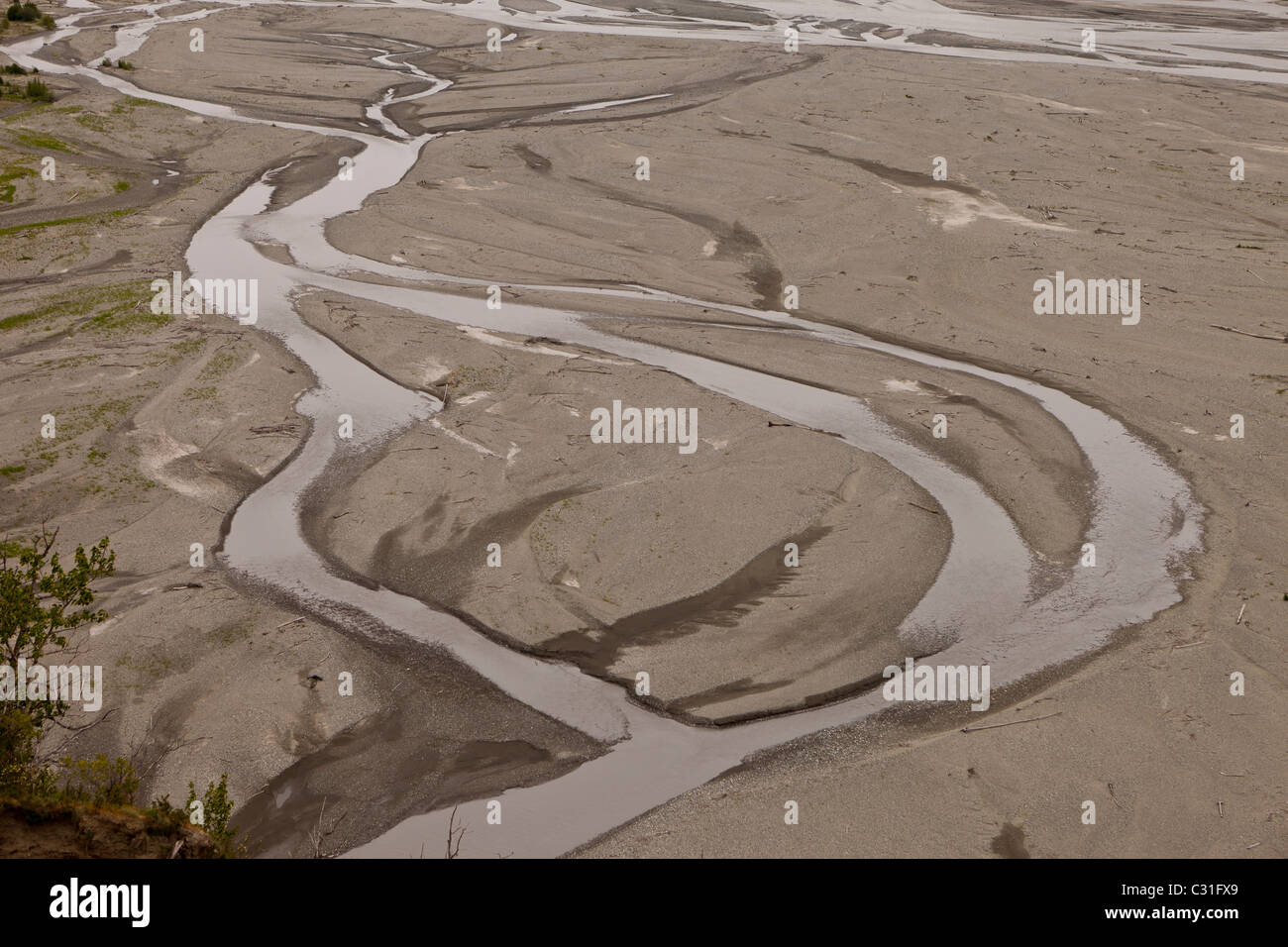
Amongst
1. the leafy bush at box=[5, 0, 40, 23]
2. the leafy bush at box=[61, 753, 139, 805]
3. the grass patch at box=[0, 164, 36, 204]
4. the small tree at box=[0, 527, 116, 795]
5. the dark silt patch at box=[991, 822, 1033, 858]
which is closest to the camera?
the leafy bush at box=[61, 753, 139, 805]

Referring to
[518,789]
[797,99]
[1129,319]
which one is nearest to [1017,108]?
[797,99]

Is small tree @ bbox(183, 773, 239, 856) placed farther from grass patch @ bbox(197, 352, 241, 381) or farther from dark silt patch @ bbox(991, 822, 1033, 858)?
grass patch @ bbox(197, 352, 241, 381)

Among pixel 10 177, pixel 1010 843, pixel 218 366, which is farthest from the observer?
pixel 10 177

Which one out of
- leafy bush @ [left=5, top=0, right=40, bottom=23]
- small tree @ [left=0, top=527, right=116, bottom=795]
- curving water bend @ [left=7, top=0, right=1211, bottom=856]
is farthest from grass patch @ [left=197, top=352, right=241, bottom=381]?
leafy bush @ [left=5, top=0, right=40, bottom=23]

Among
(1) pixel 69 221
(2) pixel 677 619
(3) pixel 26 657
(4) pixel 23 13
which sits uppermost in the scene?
(4) pixel 23 13

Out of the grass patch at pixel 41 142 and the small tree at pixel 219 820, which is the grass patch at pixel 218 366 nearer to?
the small tree at pixel 219 820

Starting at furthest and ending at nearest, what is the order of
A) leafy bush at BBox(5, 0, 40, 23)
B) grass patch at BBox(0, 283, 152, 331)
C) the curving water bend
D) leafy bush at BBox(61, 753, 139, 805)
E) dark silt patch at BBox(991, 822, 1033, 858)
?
leafy bush at BBox(5, 0, 40, 23), grass patch at BBox(0, 283, 152, 331), the curving water bend, dark silt patch at BBox(991, 822, 1033, 858), leafy bush at BBox(61, 753, 139, 805)

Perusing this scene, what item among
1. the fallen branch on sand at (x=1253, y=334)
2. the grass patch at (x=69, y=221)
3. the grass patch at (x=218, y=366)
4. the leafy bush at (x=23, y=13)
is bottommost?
the grass patch at (x=218, y=366)

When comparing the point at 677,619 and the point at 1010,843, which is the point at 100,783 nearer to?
the point at 677,619

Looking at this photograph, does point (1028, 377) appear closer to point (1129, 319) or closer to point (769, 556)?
point (1129, 319)

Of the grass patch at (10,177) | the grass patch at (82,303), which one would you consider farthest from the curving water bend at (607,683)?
the grass patch at (10,177)

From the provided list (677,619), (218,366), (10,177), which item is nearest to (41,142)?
(10,177)

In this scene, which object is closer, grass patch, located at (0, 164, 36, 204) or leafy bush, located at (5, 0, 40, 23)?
grass patch, located at (0, 164, 36, 204)
